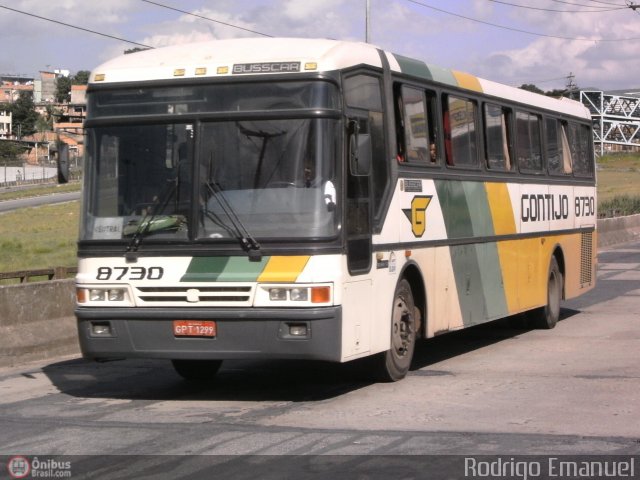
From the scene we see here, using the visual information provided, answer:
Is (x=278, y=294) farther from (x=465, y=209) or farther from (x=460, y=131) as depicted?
(x=460, y=131)

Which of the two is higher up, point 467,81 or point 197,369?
point 467,81

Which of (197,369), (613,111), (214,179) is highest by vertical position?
(613,111)

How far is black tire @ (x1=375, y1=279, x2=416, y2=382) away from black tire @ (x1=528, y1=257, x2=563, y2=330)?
211 inches

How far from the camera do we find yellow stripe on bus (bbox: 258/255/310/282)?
388 inches

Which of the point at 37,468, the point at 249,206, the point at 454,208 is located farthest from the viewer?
the point at 454,208

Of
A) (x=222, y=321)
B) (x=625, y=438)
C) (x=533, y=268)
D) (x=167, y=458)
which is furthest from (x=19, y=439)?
(x=533, y=268)

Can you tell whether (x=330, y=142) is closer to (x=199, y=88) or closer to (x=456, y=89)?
(x=199, y=88)

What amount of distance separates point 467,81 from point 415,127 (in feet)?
7.20

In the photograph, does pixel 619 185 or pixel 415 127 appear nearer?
pixel 415 127

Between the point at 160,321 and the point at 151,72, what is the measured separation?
233 cm

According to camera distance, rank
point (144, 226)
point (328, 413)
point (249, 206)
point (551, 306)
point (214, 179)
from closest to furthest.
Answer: point (328, 413), point (249, 206), point (214, 179), point (144, 226), point (551, 306)

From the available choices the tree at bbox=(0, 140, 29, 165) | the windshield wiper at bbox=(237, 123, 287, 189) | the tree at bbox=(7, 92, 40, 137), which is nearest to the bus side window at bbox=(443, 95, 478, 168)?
the windshield wiper at bbox=(237, 123, 287, 189)

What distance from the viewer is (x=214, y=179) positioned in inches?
399
